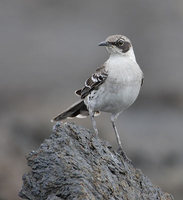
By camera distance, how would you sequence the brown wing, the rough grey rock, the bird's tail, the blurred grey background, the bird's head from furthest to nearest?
the blurred grey background < the bird's tail < the bird's head < the brown wing < the rough grey rock

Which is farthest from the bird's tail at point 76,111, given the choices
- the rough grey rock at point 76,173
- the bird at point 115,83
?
the rough grey rock at point 76,173

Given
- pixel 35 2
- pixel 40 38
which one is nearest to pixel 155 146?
pixel 40 38

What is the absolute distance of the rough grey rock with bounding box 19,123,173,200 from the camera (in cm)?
855

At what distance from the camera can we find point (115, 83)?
11.6 meters

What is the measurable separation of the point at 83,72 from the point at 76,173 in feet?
61.7

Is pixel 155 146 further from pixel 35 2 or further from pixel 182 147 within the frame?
pixel 35 2

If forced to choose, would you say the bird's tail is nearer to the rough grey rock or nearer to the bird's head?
the bird's head

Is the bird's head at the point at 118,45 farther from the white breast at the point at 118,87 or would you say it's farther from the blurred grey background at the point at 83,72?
the blurred grey background at the point at 83,72

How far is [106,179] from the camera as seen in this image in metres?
8.94

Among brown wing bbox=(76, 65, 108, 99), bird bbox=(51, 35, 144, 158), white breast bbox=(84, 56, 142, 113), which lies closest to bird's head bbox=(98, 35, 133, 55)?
bird bbox=(51, 35, 144, 158)

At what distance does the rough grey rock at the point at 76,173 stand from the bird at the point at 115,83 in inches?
74.4

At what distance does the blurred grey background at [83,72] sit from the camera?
1984 cm

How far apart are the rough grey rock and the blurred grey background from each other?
6457mm

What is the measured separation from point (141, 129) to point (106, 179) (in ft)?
44.6
